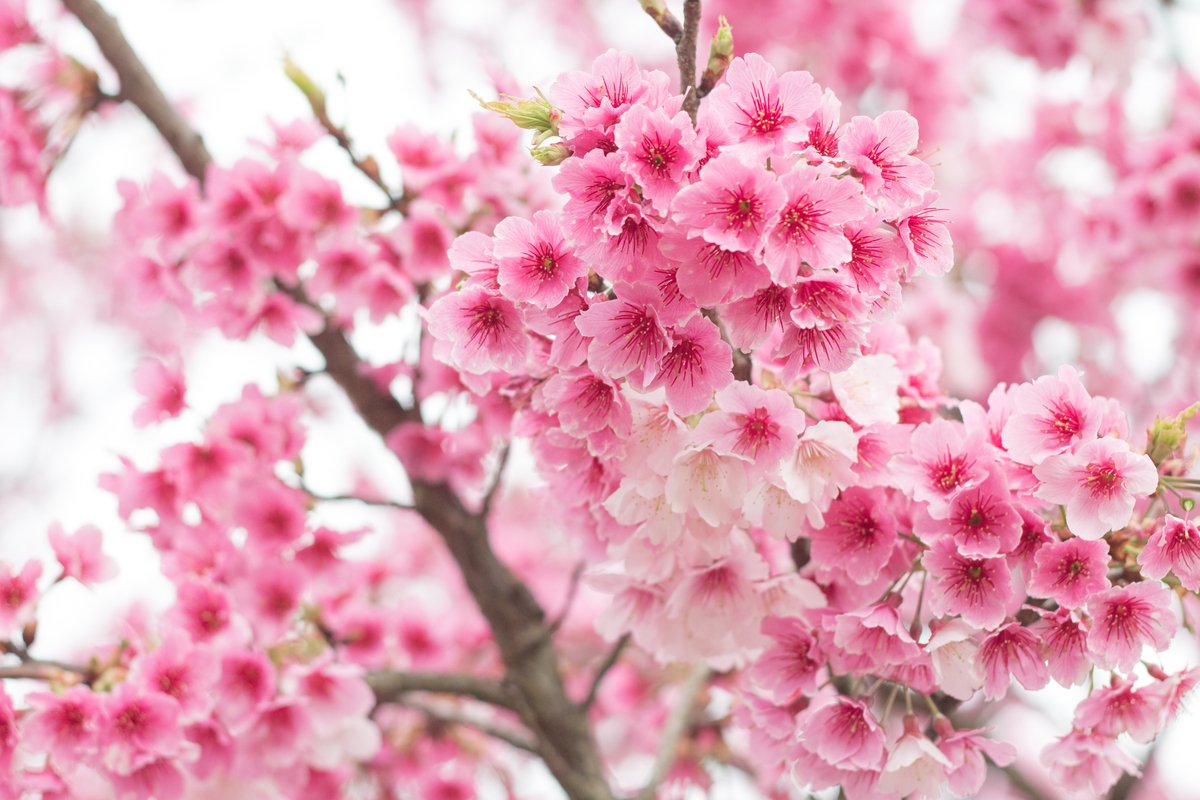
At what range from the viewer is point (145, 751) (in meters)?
1.72

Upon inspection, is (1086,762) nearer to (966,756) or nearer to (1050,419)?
(966,756)

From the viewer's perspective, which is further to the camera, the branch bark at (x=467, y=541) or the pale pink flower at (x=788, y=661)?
the branch bark at (x=467, y=541)

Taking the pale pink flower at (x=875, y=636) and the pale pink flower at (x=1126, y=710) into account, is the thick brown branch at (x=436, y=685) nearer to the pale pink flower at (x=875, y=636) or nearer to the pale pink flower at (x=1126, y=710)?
the pale pink flower at (x=875, y=636)

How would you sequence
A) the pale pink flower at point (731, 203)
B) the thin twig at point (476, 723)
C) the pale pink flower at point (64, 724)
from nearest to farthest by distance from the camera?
the pale pink flower at point (731, 203) < the pale pink flower at point (64, 724) < the thin twig at point (476, 723)

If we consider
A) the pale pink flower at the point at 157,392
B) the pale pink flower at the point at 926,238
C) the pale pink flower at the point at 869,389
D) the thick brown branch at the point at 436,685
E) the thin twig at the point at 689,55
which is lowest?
the thick brown branch at the point at 436,685

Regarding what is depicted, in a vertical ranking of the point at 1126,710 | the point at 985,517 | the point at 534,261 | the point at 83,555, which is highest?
the point at 534,261

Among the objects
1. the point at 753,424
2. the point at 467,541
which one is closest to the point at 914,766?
the point at 753,424

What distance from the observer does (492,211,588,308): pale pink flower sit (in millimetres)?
1281

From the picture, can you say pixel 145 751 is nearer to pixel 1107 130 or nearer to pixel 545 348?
pixel 545 348

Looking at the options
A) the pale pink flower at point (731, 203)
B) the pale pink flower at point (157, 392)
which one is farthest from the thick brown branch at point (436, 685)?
the pale pink flower at point (731, 203)

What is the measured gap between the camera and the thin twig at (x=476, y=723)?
2258 mm

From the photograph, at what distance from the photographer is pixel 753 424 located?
1.35m

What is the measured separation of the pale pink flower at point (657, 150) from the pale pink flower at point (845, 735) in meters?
0.74

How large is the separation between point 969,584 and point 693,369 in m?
0.45
